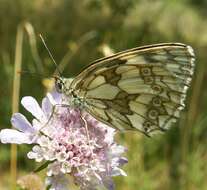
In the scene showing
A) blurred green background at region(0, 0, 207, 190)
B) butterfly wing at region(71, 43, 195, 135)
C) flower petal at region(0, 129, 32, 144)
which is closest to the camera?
flower petal at region(0, 129, 32, 144)

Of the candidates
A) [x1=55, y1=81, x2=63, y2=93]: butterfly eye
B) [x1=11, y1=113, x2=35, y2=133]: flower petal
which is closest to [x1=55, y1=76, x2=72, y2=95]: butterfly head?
[x1=55, y1=81, x2=63, y2=93]: butterfly eye

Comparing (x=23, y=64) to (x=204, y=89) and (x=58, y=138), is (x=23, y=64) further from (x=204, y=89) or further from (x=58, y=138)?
(x=58, y=138)

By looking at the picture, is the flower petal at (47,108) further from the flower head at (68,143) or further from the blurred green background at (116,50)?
the blurred green background at (116,50)

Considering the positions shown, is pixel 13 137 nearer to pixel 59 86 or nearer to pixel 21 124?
pixel 21 124

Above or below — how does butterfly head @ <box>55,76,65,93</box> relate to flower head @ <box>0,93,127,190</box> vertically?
above

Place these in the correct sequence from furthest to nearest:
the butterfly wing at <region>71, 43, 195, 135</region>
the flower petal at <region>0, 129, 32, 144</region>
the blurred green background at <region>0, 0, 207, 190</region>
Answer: the blurred green background at <region>0, 0, 207, 190</region> < the butterfly wing at <region>71, 43, 195, 135</region> < the flower petal at <region>0, 129, 32, 144</region>

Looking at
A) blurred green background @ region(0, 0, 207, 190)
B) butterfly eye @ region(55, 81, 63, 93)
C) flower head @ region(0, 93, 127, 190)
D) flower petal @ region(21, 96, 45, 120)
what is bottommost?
flower head @ region(0, 93, 127, 190)

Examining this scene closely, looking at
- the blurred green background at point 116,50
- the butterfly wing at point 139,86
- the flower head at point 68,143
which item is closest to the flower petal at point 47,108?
the flower head at point 68,143

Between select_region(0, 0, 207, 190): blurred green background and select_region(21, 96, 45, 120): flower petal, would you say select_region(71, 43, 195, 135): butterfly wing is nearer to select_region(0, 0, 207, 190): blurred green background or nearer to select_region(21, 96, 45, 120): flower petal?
select_region(21, 96, 45, 120): flower petal

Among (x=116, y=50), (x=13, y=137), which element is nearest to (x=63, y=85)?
(x=13, y=137)
